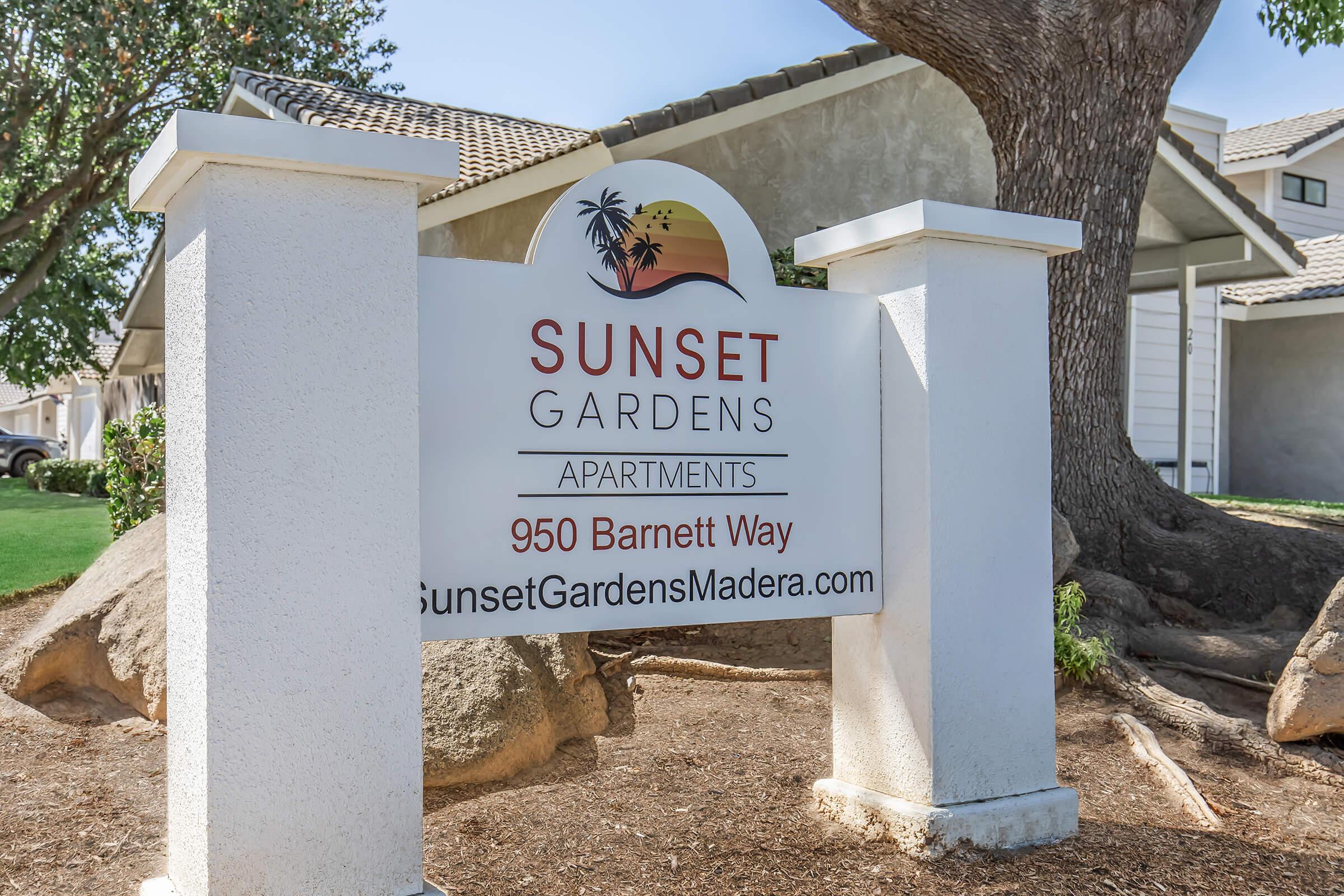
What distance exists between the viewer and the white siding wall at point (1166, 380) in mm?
16281

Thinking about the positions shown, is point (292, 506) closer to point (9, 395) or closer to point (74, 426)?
point (74, 426)

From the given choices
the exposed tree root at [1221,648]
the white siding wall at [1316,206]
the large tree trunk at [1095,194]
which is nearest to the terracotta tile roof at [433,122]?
the large tree trunk at [1095,194]

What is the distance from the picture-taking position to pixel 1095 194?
21.4 ft

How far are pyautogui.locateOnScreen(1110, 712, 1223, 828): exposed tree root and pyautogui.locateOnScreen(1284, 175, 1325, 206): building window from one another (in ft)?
58.4

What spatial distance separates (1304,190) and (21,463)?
30714 mm

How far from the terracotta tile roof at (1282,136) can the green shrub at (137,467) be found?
1603cm

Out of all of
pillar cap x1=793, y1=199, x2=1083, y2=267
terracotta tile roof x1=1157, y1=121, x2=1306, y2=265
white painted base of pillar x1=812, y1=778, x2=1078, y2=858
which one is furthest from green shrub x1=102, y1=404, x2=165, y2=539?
terracotta tile roof x1=1157, y1=121, x2=1306, y2=265

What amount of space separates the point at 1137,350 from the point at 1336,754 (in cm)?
1263

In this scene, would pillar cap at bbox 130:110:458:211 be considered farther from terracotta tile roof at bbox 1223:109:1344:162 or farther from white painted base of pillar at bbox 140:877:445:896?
terracotta tile roof at bbox 1223:109:1344:162

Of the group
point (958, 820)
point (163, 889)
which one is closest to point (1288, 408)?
point (958, 820)

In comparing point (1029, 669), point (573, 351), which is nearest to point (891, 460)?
point (1029, 669)

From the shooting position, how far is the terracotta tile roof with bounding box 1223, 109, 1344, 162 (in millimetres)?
18297

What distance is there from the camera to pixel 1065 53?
632 cm

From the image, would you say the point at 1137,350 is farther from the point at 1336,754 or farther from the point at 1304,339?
the point at 1336,754
